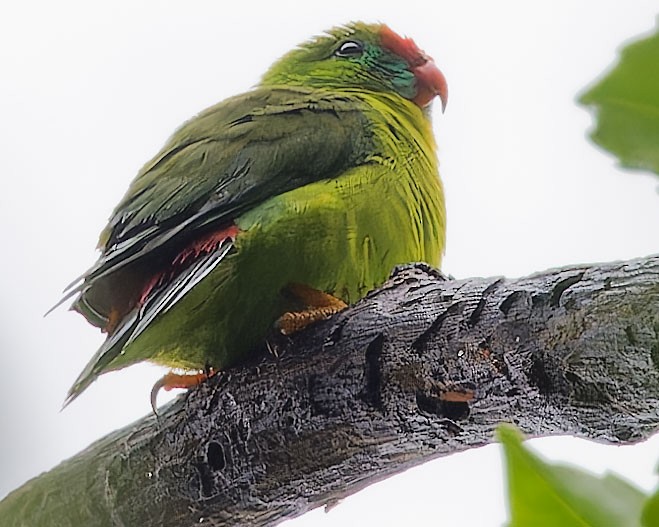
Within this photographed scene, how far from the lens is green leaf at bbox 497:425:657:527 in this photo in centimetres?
31

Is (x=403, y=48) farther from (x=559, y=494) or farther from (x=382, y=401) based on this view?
(x=559, y=494)

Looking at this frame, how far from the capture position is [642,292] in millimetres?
703

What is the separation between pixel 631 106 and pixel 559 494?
0.15 m

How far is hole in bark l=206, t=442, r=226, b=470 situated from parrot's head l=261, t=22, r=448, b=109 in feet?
3.26

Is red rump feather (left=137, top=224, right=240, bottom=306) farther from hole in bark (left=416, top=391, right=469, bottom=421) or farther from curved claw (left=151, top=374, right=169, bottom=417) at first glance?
hole in bark (left=416, top=391, right=469, bottom=421)

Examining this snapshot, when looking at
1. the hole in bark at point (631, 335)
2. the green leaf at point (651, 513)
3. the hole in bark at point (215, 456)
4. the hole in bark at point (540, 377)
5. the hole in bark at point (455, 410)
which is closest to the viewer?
the green leaf at point (651, 513)

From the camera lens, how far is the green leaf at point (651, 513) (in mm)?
285

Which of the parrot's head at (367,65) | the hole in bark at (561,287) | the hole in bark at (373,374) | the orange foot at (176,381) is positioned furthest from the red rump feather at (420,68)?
the hole in bark at (561,287)

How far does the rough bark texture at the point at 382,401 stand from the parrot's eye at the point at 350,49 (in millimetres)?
980

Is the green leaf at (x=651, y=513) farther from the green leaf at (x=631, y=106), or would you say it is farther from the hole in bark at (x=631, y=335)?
the hole in bark at (x=631, y=335)

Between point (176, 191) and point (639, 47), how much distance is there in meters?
1.12

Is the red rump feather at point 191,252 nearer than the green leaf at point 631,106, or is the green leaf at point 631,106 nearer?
the green leaf at point 631,106

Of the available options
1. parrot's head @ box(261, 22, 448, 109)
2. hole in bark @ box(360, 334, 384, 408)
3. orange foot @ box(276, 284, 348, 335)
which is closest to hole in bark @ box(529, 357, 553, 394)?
hole in bark @ box(360, 334, 384, 408)

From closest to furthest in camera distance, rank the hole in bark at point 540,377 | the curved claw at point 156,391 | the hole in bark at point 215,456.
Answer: the hole in bark at point 540,377, the hole in bark at point 215,456, the curved claw at point 156,391
